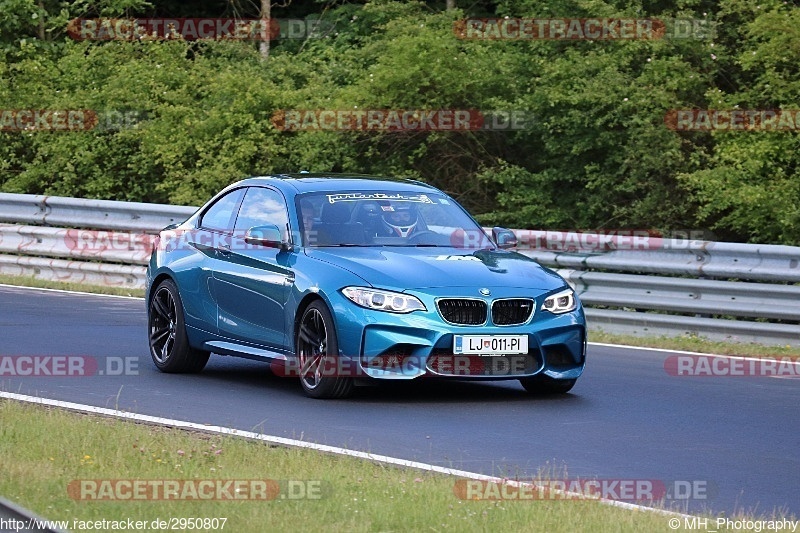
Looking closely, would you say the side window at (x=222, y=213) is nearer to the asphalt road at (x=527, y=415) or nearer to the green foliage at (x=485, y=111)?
the asphalt road at (x=527, y=415)

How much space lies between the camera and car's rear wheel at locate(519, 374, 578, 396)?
38.5 ft

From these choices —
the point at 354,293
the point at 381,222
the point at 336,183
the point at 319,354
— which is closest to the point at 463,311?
the point at 354,293

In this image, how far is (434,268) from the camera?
11.4 m

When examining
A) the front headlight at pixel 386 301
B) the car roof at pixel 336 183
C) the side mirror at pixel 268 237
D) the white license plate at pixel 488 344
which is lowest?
the white license plate at pixel 488 344

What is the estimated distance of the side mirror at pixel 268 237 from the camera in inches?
468

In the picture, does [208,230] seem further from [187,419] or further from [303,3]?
[303,3]

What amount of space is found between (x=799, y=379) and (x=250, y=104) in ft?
46.7

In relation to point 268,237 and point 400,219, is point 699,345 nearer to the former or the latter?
point 400,219

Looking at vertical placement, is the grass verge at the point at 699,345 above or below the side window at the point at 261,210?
below

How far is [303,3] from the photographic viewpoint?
34875mm

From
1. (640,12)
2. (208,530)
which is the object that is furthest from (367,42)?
(208,530)

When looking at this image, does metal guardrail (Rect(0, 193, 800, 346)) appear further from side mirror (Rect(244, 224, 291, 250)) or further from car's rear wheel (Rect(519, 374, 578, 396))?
side mirror (Rect(244, 224, 291, 250))

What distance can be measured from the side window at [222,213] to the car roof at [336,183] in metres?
0.16

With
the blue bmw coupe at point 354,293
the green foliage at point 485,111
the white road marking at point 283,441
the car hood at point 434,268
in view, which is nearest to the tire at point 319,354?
the blue bmw coupe at point 354,293
